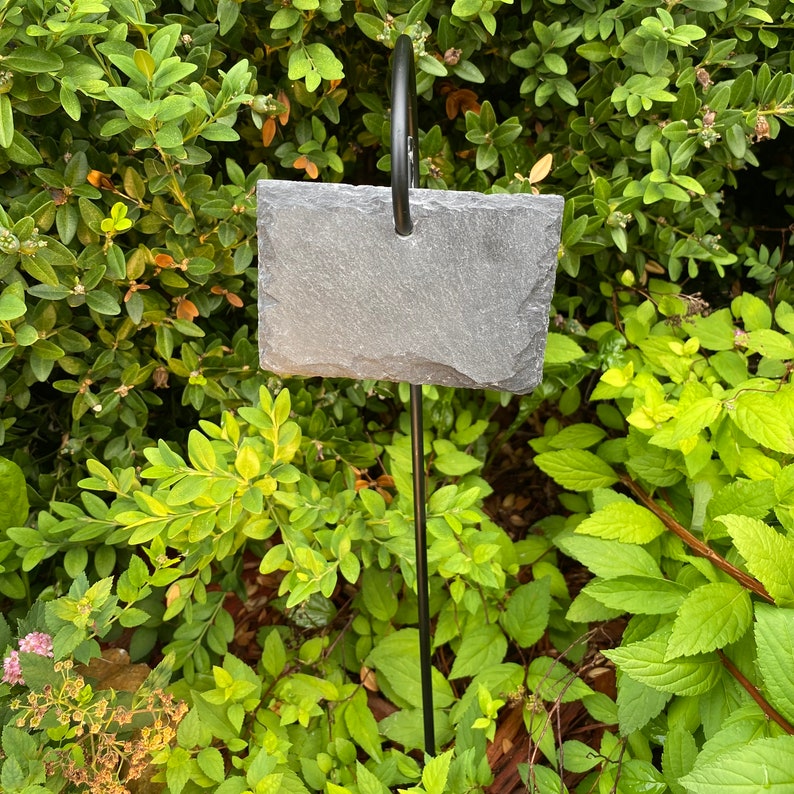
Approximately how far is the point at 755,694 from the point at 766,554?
11.3 inches

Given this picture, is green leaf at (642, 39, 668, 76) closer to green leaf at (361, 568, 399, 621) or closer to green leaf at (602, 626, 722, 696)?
green leaf at (602, 626, 722, 696)

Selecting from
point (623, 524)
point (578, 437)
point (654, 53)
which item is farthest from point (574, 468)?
point (654, 53)

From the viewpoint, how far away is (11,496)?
145cm

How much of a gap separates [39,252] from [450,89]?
108 cm

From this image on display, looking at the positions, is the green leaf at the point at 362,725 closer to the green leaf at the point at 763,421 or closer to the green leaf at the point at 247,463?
the green leaf at the point at 247,463

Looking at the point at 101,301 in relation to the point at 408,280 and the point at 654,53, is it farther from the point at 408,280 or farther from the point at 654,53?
the point at 654,53

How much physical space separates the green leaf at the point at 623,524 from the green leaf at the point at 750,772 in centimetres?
50

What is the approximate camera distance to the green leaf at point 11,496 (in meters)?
1.44

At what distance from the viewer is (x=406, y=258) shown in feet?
2.89

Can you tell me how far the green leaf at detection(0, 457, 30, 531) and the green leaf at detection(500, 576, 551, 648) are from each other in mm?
1137

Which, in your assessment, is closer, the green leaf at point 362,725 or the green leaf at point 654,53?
the green leaf at point 654,53

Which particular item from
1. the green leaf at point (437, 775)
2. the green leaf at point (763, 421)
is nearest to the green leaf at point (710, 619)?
the green leaf at point (763, 421)

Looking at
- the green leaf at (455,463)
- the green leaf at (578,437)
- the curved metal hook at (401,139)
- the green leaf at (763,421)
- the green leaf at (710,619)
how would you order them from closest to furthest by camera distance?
the curved metal hook at (401,139)
the green leaf at (710,619)
the green leaf at (763,421)
the green leaf at (455,463)
the green leaf at (578,437)

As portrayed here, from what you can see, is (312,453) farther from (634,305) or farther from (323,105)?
(634,305)
